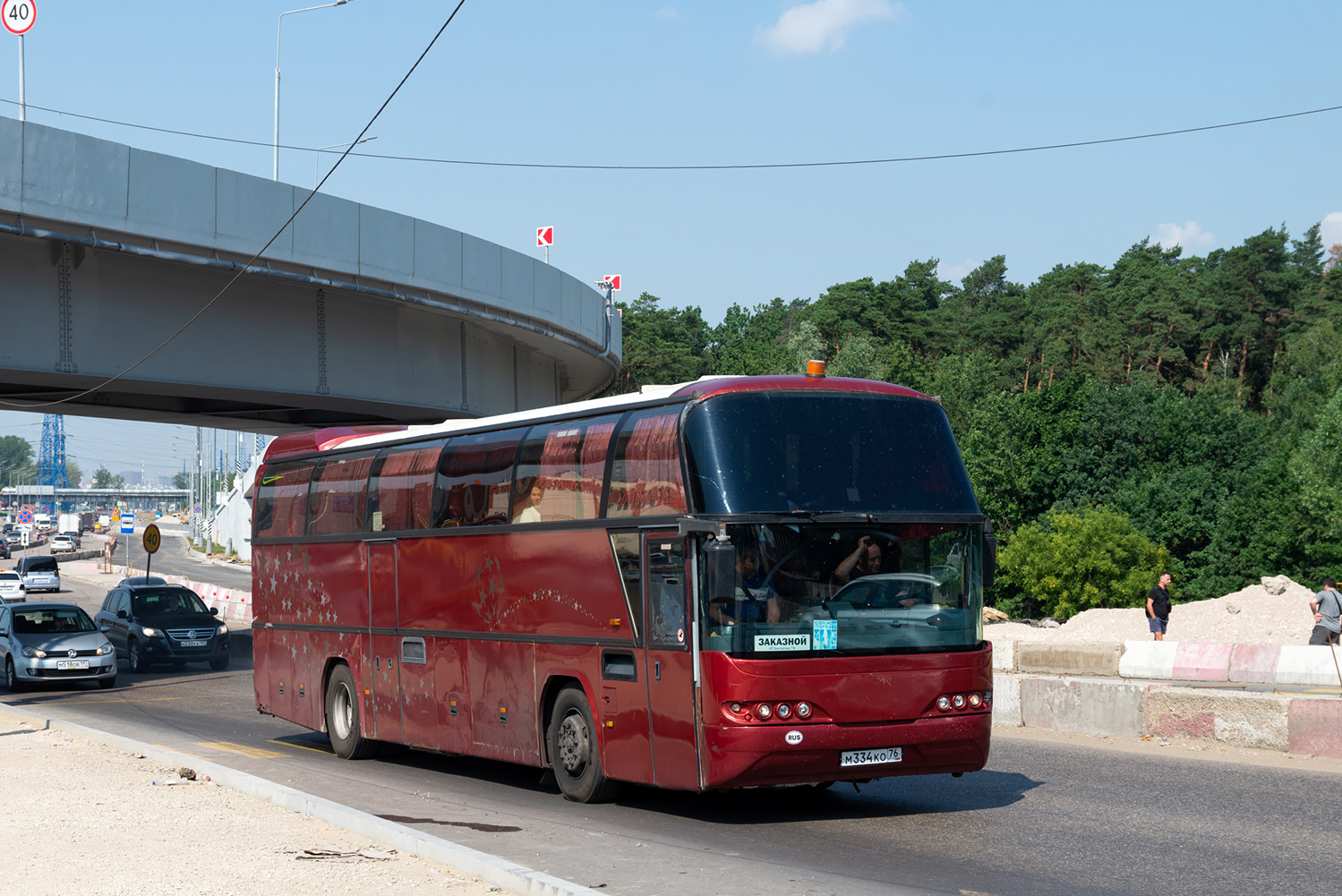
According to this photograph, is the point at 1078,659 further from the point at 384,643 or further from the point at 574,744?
the point at 574,744

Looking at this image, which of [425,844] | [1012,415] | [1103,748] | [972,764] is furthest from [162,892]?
[1012,415]

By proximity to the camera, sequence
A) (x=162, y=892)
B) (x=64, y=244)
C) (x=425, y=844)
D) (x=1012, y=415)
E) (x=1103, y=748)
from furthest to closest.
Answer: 1. (x=1012, y=415)
2. (x=64, y=244)
3. (x=1103, y=748)
4. (x=425, y=844)
5. (x=162, y=892)

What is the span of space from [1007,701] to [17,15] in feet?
60.4

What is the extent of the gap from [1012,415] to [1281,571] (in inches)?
648

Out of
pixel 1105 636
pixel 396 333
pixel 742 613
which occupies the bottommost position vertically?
pixel 1105 636

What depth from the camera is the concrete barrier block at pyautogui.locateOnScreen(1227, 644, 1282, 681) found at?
1811 cm

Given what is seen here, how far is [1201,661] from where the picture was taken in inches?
738

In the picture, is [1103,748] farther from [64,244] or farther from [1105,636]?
[1105,636]

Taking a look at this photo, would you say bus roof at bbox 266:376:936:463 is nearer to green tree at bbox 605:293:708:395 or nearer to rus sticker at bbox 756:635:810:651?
rus sticker at bbox 756:635:810:651

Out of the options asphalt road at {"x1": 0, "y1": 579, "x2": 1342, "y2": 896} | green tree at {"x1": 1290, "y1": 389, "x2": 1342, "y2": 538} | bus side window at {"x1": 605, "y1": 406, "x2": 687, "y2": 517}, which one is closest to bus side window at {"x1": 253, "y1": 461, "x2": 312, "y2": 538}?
asphalt road at {"x1": 0, "y1": 579, "x2": 1342, "y2": 896}

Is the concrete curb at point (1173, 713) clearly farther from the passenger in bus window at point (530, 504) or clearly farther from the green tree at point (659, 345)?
the green tree at point (659, 345)

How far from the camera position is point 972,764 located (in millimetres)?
Answer: 9836

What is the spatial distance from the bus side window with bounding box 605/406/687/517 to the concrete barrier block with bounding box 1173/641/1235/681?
452 inches

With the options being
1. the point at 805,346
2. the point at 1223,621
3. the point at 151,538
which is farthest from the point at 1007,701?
the point at 805,346
